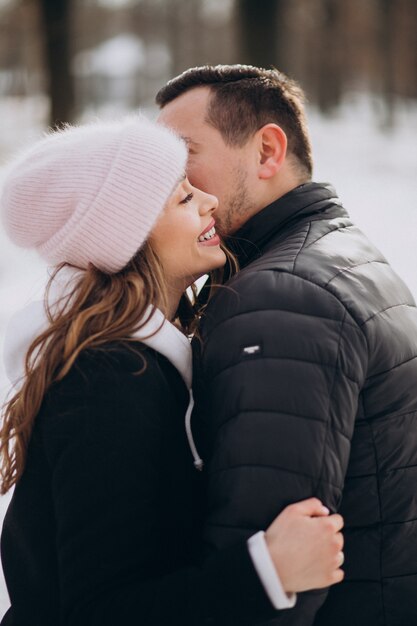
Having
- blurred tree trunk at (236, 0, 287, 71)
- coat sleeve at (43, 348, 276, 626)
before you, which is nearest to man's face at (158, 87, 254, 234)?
coat sleeve at (43, 348, 276, 626)

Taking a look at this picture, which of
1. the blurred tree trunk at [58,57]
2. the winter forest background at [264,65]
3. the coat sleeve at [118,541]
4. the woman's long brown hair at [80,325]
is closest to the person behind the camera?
the coat sleeve at [118,541]

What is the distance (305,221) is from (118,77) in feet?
181

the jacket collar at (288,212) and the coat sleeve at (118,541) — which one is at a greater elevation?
the jacket collar at (288,212)

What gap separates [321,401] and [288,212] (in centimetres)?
80

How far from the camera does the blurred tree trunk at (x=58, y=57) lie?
44.0 ft

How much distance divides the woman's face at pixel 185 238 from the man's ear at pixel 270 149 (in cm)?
43

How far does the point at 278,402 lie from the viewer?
5.79ft

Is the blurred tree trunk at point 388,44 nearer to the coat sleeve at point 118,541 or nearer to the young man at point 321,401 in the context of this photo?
the young man at point 321,401

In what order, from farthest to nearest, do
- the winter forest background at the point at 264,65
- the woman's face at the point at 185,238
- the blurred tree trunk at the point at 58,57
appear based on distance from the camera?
the blurred tree trunk at the point at 58,57 < the winter forest background at the point at 264,65 < the woman's face at the point at 185,238

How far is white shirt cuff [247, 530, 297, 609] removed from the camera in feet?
5.57

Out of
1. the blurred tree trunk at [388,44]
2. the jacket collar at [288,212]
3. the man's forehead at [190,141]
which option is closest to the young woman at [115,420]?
the jacket collar at [288,212]

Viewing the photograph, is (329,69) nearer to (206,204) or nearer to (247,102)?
(247,102)

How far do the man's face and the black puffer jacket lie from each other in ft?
1.77

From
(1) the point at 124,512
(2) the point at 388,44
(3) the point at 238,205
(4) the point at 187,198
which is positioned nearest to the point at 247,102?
(3) the point at 238,205
